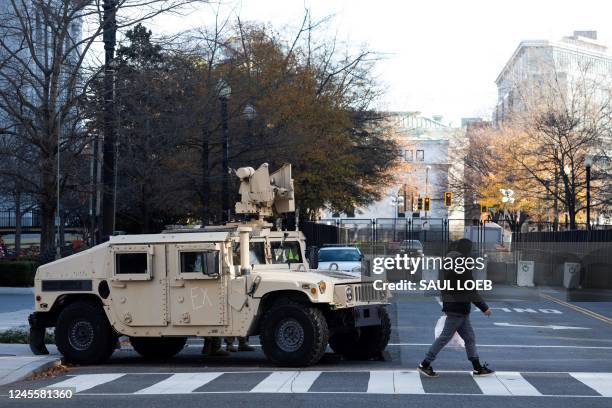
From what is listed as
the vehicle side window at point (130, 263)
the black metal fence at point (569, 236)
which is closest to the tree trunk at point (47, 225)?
the vehicle side window at point (130, 263)

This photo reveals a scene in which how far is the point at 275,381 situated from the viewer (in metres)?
13.1

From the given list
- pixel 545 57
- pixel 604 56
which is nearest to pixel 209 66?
pixel 545 57

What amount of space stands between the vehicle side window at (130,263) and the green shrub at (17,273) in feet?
59.8

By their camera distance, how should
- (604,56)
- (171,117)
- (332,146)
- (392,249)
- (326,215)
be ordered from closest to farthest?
1. (171,117)
2. (332,146)
3. (392,249)
4. (326,215)
5. (604,56)

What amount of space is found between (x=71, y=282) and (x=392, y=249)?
102ft

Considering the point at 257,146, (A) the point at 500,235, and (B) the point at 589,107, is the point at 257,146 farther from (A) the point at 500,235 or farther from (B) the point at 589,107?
(B) the point at 589,107

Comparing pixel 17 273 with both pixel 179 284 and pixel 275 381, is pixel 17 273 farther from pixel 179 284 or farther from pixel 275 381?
pixel 275 381

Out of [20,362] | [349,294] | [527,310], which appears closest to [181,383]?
[349,294]

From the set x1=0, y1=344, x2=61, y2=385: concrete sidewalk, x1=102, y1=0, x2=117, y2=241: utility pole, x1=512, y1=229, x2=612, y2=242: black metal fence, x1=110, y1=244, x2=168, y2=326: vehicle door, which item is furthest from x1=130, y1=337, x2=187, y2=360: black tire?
x1=512, y1=229, x2=612, y2=242: black metal fence

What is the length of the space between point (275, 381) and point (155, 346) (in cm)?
420

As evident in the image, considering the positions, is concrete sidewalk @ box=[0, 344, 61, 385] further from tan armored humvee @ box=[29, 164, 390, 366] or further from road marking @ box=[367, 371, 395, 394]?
road marking @ box=[367, 371, 395, 394]

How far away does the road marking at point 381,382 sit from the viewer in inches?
475

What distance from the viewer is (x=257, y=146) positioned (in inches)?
1232

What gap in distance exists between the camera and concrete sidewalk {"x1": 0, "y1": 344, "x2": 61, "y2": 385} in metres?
13.8
